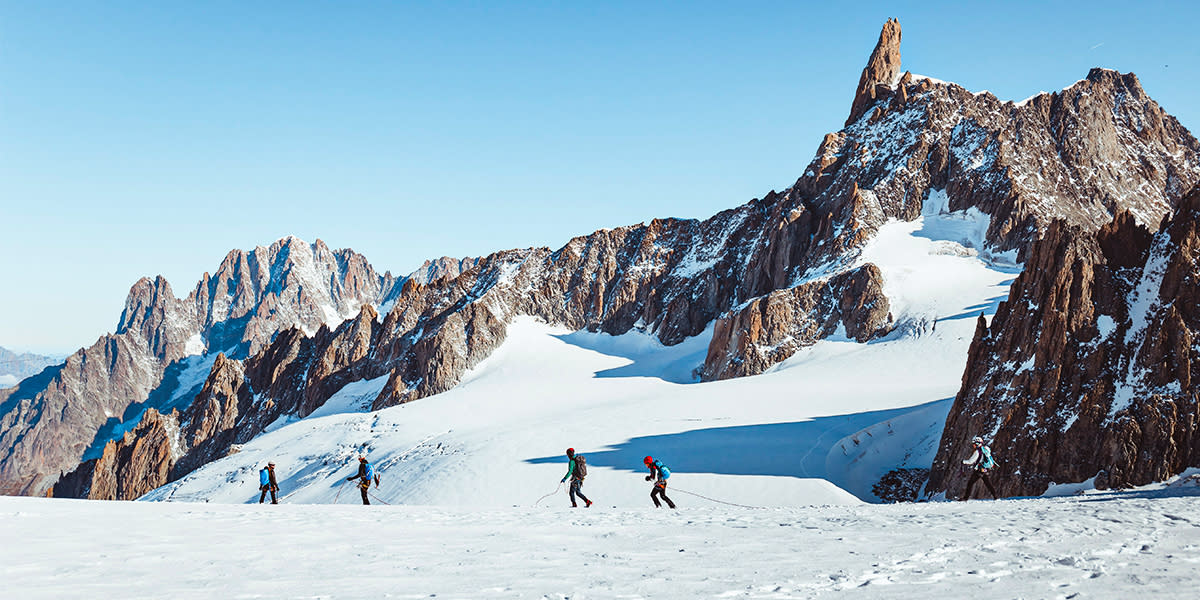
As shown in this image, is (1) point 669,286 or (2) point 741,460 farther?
(1) point 669,286

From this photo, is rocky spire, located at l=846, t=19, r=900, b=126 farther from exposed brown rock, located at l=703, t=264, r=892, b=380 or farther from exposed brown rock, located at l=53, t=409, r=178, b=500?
exposed brown rock, located at l=53, t=409, r=178, b=500

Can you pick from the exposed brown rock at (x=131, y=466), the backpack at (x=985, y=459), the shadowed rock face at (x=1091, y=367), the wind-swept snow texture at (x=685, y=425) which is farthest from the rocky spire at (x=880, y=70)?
the exposed brown rock at (x=131, y=466)

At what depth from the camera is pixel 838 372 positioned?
193 ft

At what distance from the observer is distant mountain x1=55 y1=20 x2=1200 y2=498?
247 ft

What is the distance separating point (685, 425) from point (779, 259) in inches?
1976

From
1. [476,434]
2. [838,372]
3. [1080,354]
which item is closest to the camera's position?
[1080,354]

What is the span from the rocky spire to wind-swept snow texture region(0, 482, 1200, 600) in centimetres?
9455

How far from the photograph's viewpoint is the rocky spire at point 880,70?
104m

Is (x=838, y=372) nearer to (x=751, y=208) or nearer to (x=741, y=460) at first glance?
(x=741, y=460)

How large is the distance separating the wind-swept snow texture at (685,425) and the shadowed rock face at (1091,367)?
227 inches

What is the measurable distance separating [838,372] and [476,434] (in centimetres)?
2905

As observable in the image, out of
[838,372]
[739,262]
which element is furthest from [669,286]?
[838,372]

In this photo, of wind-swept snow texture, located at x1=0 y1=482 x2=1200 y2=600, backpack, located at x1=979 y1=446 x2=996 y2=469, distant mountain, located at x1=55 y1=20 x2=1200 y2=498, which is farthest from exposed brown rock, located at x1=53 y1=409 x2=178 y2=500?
backpack, located at x1=979 y1=446 x2=996 y2=469

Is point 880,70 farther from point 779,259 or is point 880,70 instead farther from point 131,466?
point 131,466
